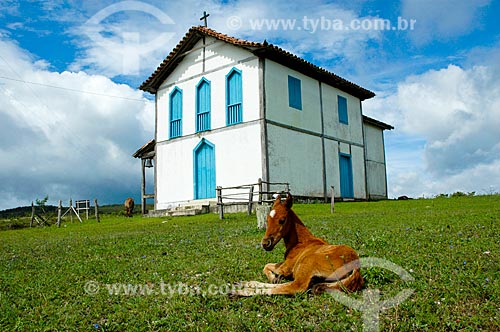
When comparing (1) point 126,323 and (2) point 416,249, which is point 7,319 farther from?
(2) point 416,249

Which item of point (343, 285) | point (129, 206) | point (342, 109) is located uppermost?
point (342, 109)

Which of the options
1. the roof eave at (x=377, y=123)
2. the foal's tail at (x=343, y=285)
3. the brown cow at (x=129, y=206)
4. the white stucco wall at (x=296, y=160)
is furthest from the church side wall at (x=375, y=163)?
the foal's tail at (x=343, y=285)

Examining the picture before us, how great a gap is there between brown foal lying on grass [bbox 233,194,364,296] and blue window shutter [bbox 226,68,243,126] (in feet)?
60.3

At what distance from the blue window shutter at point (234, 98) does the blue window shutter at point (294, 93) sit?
2872 mm

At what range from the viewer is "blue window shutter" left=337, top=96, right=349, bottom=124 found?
96.8ft

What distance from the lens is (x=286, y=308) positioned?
17.2 feet

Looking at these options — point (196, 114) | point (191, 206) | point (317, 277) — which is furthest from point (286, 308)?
point (196, 114)

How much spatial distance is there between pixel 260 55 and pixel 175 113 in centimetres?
735

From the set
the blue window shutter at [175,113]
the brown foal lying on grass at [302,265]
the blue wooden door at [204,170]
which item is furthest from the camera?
the blue window shutter at [175,113]

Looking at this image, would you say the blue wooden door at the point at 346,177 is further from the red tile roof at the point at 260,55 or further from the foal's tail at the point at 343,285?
the foal's tail at the point at 343,285

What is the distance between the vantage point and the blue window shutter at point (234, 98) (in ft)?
79.7

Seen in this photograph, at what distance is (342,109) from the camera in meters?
29.8

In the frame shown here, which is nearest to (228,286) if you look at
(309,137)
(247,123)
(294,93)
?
(247,123)

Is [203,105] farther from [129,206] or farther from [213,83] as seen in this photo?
[129,206]
